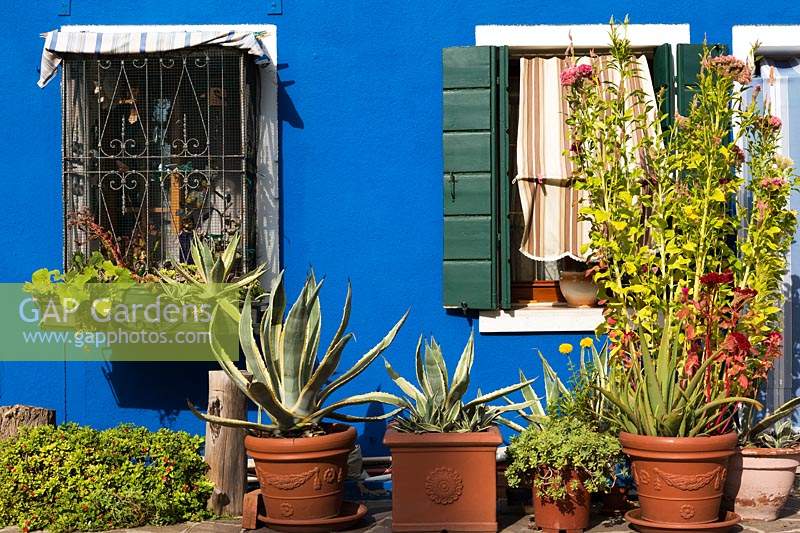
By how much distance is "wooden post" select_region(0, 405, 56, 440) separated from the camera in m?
5.28

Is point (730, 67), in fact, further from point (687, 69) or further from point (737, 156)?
point (687, 69)

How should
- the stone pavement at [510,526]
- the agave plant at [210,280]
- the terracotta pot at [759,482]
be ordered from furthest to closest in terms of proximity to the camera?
the agave plant at [210,280]
the terracotta pot at [759,482]
the stone pavement at [510,526]

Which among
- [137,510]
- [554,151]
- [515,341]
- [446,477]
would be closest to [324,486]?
[446,477]

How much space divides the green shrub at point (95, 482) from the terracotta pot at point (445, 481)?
1043 mm

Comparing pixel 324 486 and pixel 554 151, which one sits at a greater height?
pixel 554 151

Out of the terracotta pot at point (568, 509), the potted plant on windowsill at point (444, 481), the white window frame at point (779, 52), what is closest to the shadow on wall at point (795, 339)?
the white window frame at point (779, 52)

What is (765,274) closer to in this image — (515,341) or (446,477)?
(515,341)

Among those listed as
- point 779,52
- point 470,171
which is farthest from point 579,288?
point 779,52

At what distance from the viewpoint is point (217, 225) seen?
18.8ft

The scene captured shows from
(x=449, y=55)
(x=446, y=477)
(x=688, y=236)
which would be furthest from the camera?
(x=449, y=55)

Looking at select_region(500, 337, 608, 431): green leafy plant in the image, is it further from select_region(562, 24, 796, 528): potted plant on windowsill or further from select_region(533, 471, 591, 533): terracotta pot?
select_region(533, 471, 591, 533): terracotta pot

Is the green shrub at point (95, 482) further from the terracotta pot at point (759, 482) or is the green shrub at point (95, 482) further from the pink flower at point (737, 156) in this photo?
the pink flower at point (737, 156)

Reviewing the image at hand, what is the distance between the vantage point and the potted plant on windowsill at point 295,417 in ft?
15.4

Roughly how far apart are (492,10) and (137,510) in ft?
10.7
